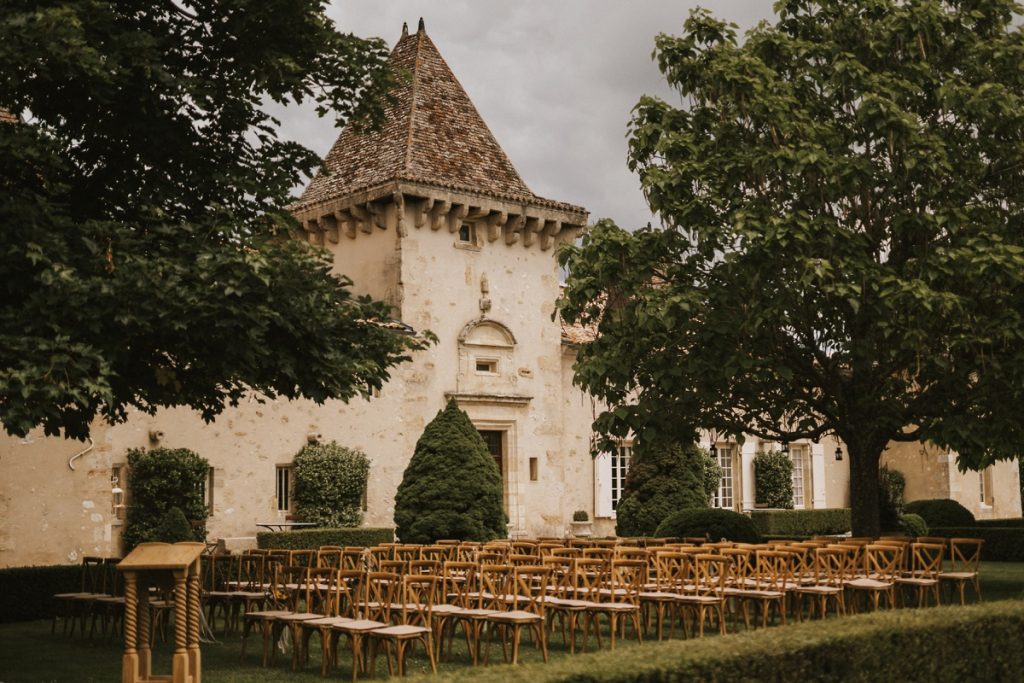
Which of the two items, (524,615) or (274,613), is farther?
(274,613)

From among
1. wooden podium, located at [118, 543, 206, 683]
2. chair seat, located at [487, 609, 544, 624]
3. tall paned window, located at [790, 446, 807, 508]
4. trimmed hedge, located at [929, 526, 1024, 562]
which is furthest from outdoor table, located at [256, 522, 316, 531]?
tall paned window, located at [790, 446, 807, 508]

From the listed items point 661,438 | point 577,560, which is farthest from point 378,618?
point 661,438

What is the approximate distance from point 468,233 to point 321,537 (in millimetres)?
8510

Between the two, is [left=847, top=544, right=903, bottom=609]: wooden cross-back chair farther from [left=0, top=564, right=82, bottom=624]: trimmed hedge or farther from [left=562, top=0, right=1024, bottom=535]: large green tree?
[left=0, top=564, right=82, bottom=624]: trimmed hedge

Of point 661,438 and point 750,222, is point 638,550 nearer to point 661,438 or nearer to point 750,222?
point 661,438

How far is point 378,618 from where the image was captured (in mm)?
12430

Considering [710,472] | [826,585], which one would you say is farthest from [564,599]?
[710,472]

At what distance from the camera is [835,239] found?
15.5 m

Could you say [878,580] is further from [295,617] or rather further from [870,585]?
[295,617]

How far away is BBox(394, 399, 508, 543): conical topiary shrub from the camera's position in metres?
20.4

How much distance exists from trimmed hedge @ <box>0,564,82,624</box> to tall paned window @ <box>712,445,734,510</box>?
60.8 feet

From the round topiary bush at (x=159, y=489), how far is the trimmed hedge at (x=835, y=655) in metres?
13.8

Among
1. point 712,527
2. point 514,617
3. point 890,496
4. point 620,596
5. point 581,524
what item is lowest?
point 620,596

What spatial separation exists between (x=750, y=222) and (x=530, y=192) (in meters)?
13.6
